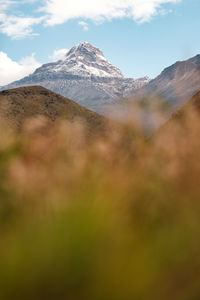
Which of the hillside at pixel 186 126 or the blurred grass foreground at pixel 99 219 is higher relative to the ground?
the hillside at pixel 186 126

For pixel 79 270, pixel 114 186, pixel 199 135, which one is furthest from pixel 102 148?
pixel 79 270

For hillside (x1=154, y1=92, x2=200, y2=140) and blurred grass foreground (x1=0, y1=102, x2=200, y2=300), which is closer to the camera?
blurred grass foreground (x1=0, y1=102, x2=200, y2=300)

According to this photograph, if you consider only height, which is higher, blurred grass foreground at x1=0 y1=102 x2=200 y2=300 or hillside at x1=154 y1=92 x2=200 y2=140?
hillside at x1=154 y1=92 x2=200 y2=140

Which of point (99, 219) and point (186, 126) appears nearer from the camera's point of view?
point (99, 219)

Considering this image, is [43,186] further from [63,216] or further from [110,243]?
[110,243]

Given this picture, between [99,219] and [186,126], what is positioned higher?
[186,126]

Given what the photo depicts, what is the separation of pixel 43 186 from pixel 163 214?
1.75 feet

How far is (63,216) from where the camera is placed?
3.58 ft

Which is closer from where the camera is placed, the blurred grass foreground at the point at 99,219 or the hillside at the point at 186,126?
the blurred grass foreground at the point at 99,219

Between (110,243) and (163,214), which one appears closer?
(110,243)

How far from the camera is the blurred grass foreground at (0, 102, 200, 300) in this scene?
3.34 feet

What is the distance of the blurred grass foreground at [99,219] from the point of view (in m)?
1.02

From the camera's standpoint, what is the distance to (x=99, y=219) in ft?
3.53

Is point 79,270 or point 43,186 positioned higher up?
point 43,186
